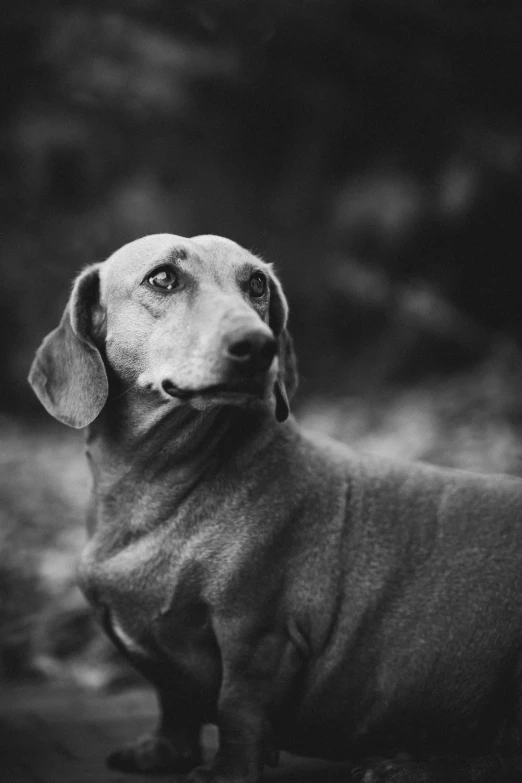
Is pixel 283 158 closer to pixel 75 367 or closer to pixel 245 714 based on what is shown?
pixel 75 367

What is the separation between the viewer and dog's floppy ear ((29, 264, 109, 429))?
2.59 m

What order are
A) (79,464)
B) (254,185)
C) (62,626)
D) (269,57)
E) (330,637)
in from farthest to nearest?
(254,185)
(269,57)
(79,464)
(62,626)
(330,637)

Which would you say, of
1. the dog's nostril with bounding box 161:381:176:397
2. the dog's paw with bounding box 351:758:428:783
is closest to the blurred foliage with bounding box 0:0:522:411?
the dog's nostril with bounding box 161:381:176:397

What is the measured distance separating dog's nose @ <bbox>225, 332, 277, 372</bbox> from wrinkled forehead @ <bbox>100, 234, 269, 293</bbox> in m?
0.46

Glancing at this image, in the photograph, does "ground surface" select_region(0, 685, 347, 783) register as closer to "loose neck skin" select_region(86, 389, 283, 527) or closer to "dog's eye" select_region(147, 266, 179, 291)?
"loose neck skin" select_region(86, 389, 283, 527)

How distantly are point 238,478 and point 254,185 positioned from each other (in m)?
5.78

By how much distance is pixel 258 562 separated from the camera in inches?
97.0

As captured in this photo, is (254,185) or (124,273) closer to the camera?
(124,273)

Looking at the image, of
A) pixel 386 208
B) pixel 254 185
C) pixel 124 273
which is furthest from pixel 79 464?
pixel 124 273

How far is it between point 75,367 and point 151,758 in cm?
150

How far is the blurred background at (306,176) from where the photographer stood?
6.98 metres

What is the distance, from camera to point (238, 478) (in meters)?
2.60

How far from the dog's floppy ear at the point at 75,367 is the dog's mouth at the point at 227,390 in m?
0.37

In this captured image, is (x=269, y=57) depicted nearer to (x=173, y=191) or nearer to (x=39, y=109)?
(x=173, y=191)
